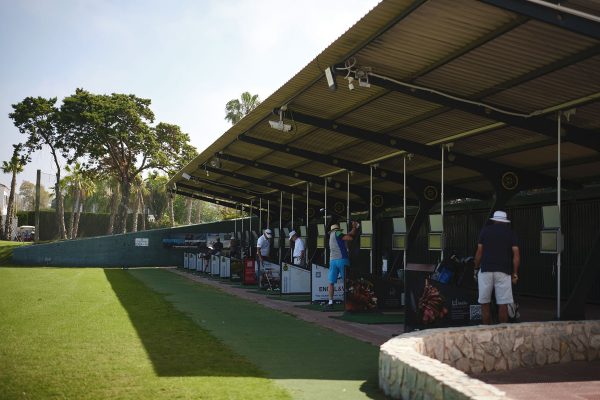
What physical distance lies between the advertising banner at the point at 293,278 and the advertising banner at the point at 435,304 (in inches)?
311

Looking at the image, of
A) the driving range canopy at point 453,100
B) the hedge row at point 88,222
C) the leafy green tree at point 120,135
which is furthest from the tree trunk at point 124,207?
the driving range canopy at point 453,100

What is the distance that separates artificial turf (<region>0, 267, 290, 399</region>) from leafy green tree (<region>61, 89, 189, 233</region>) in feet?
117

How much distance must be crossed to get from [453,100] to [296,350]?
517 centimetres

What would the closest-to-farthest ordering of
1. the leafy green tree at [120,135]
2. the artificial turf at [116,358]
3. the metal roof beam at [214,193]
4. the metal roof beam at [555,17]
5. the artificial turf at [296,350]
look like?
the artificial turf at [116,358] → the artificial turf at [296,350] → the metal roof beam at [555,17] → the metal roof beam at [214,193] → the leafy green tree at [120,135]

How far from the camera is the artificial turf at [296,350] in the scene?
668 cm

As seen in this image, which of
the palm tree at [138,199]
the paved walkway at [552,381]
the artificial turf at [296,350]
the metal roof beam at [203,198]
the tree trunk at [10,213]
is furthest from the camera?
the palm tree at [138,199]

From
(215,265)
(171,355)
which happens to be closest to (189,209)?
(215,265)

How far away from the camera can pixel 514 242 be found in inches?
378

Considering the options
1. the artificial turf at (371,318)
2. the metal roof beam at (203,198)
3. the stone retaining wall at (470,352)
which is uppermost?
the metal roof beam at (203,198)

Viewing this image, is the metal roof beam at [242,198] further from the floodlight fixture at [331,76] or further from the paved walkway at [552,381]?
the paved walkway at [552,381]

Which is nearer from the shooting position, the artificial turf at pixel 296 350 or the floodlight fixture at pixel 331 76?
the artificial turf at pixel 296 350

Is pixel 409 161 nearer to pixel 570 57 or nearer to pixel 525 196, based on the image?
pixel 525 196

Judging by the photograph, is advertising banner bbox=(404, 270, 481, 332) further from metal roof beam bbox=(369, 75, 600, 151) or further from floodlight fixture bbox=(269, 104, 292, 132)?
floodlight fixture bbox=(269, 104, 292, 132)

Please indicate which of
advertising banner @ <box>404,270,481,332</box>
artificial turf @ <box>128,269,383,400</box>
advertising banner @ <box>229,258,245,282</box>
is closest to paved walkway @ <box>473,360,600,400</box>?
artificial turf @ <box>128,269,383,400</box>
